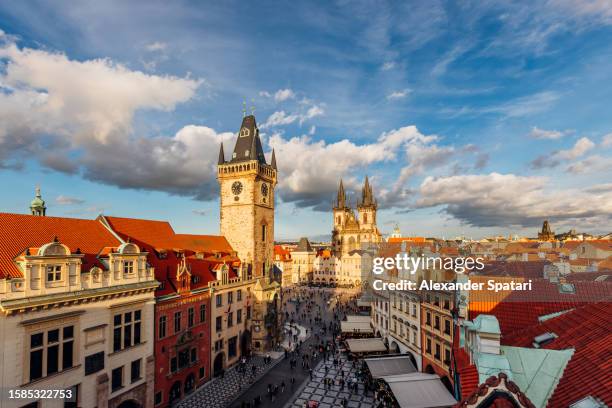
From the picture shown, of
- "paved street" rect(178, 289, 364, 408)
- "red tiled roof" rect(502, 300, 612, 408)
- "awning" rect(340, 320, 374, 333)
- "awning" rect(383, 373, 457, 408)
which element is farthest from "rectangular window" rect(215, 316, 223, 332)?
"red tiled roof" rect(502, 300, 612, 408)

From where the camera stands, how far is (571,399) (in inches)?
340

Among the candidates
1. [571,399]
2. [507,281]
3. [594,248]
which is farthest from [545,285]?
[594,248]

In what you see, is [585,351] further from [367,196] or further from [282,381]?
[367,196]

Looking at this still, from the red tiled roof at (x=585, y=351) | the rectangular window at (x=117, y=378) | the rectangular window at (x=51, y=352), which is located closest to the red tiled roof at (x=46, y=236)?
the rectangular window at (x=51, y=352)

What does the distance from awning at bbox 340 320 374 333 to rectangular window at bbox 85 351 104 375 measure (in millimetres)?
31535

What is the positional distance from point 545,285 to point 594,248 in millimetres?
73718

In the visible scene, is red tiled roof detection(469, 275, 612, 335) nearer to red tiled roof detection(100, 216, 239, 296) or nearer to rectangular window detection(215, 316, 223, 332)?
rectangular window detection(215, 316, 223, 332)

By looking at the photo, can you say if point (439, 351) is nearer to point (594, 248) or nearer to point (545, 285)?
point (545, 285)

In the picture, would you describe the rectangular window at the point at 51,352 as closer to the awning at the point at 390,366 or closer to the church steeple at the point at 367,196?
the awning at the point at 390,366

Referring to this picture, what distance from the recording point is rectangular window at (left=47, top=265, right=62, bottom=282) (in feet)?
70.9

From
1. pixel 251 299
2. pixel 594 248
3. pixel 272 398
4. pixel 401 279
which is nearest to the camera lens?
pixel 272 398

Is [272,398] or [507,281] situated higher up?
[507,281]

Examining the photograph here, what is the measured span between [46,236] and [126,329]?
30.7ft

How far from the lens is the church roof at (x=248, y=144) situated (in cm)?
5162
